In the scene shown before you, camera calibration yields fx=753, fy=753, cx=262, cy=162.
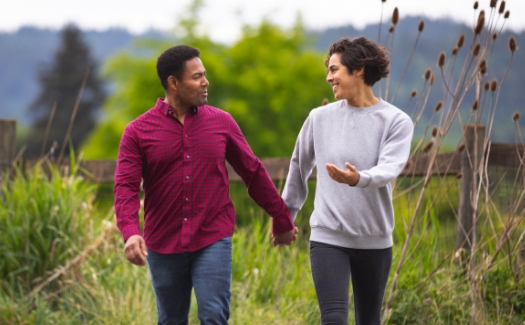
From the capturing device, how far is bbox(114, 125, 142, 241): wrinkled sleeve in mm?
3449

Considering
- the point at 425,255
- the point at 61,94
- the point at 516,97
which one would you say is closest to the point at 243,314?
the point at 425,255

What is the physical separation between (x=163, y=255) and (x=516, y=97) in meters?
31.0

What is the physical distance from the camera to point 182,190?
139 inches

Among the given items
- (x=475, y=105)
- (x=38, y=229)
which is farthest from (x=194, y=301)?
(x=475, y=105)

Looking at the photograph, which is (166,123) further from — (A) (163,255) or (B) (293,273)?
(B) (293,273)

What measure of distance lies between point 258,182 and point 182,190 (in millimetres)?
414

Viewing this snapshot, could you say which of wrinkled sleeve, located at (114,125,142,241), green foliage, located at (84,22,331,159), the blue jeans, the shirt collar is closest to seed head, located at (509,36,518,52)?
the shirt collar

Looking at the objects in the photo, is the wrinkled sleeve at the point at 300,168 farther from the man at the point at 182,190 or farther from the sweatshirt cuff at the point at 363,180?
the sweatshirt cuff at the point at 363,180

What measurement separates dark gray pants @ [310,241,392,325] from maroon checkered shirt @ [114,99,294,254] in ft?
1.56

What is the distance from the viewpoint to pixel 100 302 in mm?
5336

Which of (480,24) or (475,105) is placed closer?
(480,24)

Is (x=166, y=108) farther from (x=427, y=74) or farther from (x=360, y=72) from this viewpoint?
(x=427, y=74)

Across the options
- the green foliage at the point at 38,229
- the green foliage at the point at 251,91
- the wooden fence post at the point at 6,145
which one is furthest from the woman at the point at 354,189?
the green foliage at the point at 251,91

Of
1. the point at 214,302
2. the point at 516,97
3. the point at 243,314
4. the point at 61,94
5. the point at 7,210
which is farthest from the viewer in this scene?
the point at 61,94
